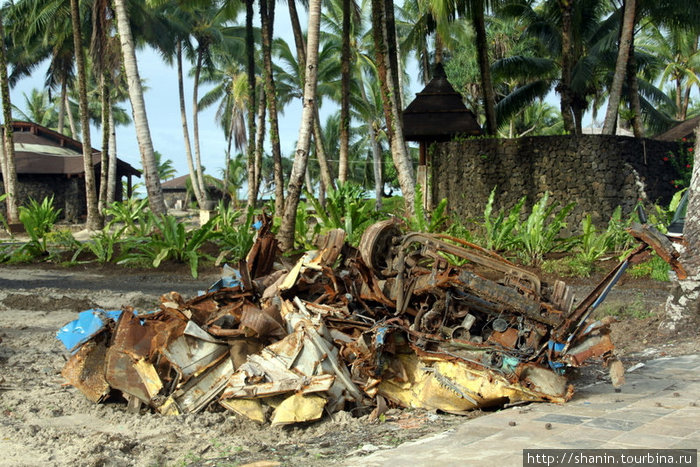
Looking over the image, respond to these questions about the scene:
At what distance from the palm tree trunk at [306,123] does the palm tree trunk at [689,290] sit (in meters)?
7.51

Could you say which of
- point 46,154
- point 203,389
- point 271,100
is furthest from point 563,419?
point 46,154

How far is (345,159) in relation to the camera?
A: 23.0 m

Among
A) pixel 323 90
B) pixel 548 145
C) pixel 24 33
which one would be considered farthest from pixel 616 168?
pixel 24 33

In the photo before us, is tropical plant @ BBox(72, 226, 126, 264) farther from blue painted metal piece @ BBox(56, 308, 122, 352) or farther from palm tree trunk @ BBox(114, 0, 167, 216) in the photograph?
blue painted metal piece @ BBox(56, 308, 122, 352)

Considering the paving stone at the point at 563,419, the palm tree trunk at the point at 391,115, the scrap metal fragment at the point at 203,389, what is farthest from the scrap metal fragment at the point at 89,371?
the palm tree trunk at the point at 391,115

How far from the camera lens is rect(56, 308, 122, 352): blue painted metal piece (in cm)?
590

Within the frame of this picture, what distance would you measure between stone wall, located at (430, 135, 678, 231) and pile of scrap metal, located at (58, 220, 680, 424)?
11763 millimetres

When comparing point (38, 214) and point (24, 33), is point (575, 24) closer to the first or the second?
point (38, 214)

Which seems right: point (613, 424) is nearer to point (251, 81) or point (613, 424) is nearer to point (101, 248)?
point (101, 248)

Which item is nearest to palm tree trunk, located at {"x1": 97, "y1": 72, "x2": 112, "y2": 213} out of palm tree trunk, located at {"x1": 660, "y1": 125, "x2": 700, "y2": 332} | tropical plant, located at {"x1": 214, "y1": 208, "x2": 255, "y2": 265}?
tropical plant, located at {"x1": 214, "y1": 208, "x2": 255, "y2": 265}

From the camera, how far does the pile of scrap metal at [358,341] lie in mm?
5133

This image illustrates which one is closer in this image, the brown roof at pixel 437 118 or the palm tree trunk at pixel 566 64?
the brown roof at pixel 437 118

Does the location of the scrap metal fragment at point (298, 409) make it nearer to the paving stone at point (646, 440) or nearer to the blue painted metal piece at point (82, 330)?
the blue painted metal piece at point (82, 330)

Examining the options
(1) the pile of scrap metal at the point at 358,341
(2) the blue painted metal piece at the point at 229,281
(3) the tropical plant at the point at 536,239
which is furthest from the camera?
(3) the tropical plant at the point at 536,239
